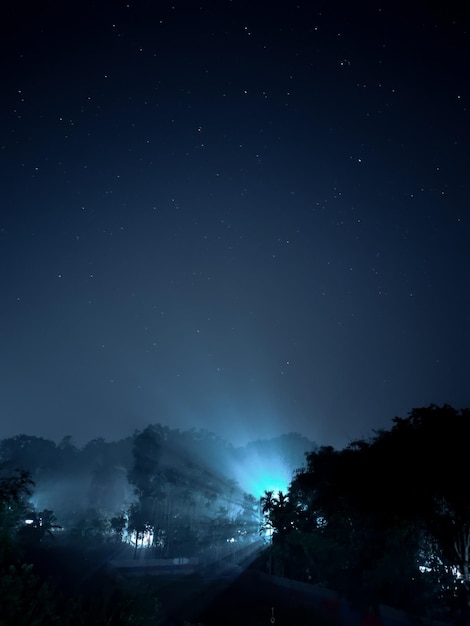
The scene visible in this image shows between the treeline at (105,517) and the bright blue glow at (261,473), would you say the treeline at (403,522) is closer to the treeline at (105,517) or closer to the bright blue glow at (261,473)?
the treeline at (105,517)

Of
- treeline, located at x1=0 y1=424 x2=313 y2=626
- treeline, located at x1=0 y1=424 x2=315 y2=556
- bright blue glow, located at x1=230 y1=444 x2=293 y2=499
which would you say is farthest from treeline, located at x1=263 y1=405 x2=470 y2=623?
bright blue glow, located at x1=230 y1=444 x2=293 y2=499

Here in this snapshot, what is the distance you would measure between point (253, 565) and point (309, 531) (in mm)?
9311

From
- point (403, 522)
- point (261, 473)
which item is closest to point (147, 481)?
point (403, 522)

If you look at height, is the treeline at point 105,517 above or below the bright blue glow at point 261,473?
below

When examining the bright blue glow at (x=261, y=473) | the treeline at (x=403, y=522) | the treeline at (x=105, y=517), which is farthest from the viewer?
the bright blue glow at (x=261, y=473)

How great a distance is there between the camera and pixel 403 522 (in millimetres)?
27734

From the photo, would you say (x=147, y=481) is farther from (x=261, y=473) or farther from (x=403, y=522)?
(x=261, y=473)

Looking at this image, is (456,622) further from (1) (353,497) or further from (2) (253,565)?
(2) (253,565)

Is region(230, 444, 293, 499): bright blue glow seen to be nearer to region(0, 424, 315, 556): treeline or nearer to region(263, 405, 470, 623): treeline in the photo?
region(0, 424, 315, 556): treeline

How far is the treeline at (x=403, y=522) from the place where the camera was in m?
22.3

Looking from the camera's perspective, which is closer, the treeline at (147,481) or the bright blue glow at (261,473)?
the treeline at (147,481)

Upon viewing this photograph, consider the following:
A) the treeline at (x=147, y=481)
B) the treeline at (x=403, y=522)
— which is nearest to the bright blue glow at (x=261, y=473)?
the treeline at (x=147, y=481)

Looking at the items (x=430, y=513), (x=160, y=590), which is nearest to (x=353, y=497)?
(x=430, y=513)

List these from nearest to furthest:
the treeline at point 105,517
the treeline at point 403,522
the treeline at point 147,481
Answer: the treeline at point 105,517 < the treeline at point 403,522 < the treeline at point 147,481
